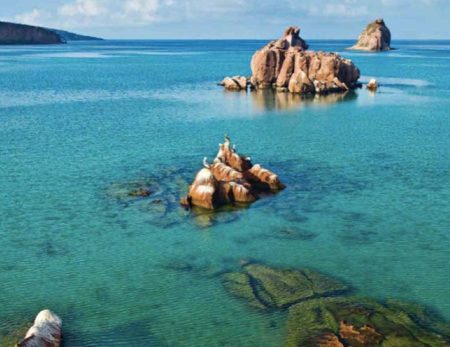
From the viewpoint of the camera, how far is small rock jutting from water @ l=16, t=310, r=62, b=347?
2494 cm

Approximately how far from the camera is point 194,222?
42531 mm

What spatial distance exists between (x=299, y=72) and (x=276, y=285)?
3749 inches

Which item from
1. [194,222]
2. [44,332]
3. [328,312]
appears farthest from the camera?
[194,222]

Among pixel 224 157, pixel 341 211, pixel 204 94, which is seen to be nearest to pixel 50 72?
pixel 204 94

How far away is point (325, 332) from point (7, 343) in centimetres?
1589

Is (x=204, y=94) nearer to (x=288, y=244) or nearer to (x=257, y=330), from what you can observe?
(x=288, y=244)

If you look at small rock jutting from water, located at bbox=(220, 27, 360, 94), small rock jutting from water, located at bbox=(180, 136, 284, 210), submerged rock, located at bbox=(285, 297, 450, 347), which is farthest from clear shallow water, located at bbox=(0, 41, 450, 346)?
small rock jutting from water, located at bbox=(220, 27, 360, 94)

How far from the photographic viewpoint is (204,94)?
398 feet

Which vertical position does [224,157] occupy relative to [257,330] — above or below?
above

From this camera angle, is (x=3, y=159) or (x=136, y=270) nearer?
(x=136, y=270)

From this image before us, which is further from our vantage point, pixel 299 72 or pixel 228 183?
pixel 299 72

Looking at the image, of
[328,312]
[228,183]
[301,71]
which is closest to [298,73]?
[301,71]

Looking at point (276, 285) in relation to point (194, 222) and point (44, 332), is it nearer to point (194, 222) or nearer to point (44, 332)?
point (194, 222)

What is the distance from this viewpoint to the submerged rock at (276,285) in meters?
30.5
